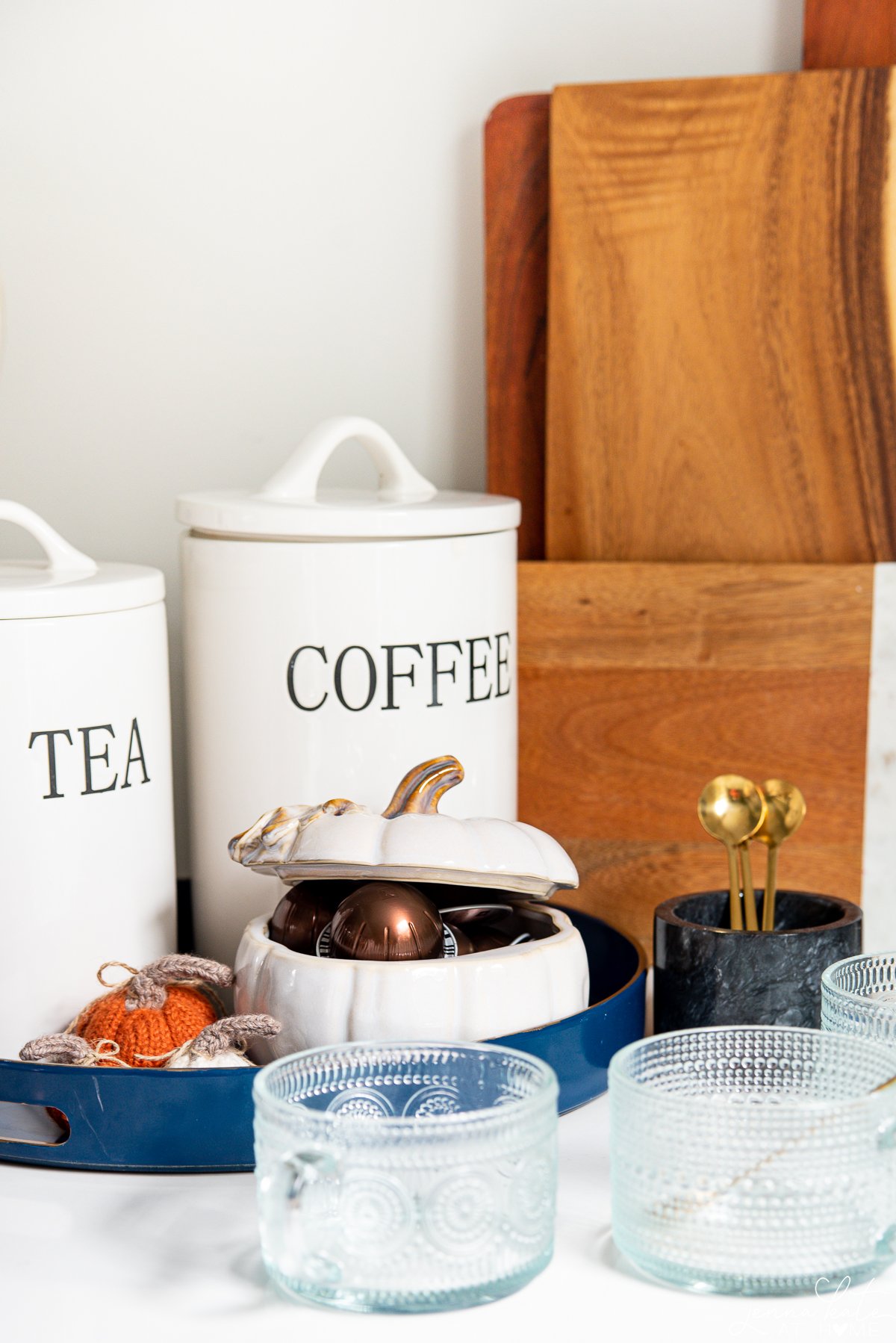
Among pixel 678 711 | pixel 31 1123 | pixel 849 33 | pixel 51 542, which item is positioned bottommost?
pixel 31 1123

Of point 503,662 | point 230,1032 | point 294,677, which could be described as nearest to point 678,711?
point 503,662

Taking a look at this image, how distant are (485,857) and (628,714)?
248 mm

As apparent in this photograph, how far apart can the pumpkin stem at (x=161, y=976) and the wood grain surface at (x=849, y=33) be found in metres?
0.55

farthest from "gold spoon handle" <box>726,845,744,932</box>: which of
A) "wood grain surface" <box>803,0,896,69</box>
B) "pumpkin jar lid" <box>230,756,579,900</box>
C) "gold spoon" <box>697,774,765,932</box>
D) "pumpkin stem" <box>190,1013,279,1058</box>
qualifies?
"wood grain surface" <box>803,0,896,69</box>

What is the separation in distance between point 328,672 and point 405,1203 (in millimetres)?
285

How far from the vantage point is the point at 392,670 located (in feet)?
2.06

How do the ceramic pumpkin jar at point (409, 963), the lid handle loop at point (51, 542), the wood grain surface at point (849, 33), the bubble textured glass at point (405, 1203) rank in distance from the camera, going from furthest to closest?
the wood grain surface at point (849, 33)
the lid handle loop at point (51, 542)
the ceramic pumpkin jar at point (409, 963)
the bubble textured glass at point (405, 1203)

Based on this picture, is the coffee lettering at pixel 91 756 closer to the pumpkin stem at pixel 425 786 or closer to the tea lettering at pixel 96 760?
the tea lettering at pixel 96 760

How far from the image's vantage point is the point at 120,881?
60 centimetres

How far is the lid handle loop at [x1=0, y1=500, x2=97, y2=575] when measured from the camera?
0.60 metres

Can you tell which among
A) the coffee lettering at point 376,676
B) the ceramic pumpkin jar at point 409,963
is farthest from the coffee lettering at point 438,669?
the ceramic pumpkin jar at point 409,963

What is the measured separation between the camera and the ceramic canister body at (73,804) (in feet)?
1.83

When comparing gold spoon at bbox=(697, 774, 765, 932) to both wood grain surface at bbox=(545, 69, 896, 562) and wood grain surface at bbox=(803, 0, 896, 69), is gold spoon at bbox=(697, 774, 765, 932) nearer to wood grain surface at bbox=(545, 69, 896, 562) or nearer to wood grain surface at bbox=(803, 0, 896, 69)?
wood grain surface at bbox=(545, 69, 896, 562)

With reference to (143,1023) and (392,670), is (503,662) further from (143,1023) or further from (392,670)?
(143,1023)
